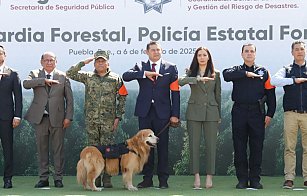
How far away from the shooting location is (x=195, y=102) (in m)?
7.14

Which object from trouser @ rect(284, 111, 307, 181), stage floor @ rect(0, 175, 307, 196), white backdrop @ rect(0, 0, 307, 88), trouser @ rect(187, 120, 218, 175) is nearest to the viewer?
stage floor @ rect(0, 175, 307, 196)

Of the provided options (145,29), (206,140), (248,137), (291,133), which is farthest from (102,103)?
(291,133)

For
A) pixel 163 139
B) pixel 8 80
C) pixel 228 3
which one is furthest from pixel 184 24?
pixel 8 80

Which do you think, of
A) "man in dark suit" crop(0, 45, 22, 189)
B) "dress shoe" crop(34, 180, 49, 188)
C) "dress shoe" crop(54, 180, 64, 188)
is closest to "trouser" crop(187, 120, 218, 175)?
"dress shoe" crop(54, 180, 64, 188)

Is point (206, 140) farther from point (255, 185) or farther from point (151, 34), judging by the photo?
point (151, 34)

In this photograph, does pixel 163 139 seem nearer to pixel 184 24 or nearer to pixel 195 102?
pixel 195 102

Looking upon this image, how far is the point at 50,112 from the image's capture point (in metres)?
7.23

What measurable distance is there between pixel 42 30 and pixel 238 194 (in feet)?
11.2

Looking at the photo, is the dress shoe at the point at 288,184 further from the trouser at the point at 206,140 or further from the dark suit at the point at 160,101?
the dark suit at the point at 160,101

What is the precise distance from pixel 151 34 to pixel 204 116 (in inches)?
60.7

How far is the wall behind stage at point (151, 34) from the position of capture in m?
7.92

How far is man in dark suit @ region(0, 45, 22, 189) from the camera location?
7.17 metres

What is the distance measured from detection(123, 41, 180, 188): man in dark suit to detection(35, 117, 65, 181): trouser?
0.97m

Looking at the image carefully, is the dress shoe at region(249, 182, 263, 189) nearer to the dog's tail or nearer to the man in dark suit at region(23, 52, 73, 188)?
the dog's tail
